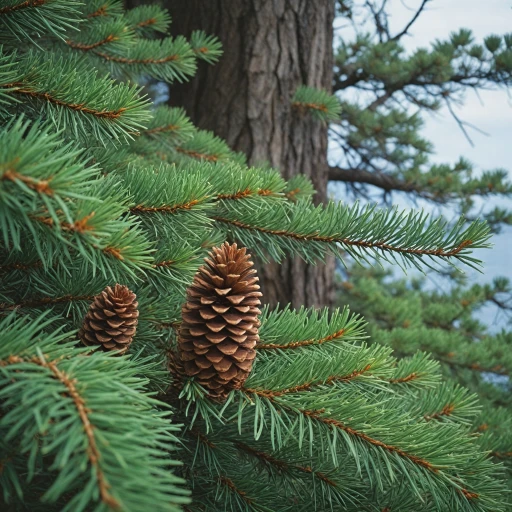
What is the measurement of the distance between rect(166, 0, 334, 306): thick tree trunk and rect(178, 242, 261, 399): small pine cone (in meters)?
1.20

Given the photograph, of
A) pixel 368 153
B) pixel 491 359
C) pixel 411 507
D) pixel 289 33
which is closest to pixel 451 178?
pixel 368 153

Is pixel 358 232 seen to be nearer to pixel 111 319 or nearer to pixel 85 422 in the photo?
pixel 111 319

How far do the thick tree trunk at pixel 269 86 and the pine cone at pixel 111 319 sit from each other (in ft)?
4.03

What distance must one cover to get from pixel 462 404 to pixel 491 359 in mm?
1354

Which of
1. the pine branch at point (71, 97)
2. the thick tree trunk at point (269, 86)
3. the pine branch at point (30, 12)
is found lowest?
the pine branch at point (71, 97)

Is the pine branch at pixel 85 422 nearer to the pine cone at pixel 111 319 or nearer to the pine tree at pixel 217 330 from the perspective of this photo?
the pine tree at pixel 217 330

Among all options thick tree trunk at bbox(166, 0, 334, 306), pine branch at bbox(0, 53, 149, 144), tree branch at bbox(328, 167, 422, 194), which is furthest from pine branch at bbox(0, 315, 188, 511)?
→ tree branch at bbox(328, 167, 422, 194)

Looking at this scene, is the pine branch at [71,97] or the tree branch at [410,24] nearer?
the pine branch at [71,97]

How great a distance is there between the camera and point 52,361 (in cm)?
48

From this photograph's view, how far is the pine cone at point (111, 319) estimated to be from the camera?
64 cm

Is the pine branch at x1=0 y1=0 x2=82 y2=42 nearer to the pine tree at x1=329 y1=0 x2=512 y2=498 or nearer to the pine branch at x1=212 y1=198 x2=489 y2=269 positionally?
the pine branch at x1=212 y1=198 x2=489 y2=269

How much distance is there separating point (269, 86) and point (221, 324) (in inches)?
54.1

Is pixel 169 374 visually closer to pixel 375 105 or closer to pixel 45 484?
pixel 45 484

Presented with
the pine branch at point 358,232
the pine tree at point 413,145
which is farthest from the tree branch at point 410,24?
the pine branch at point 358,232
